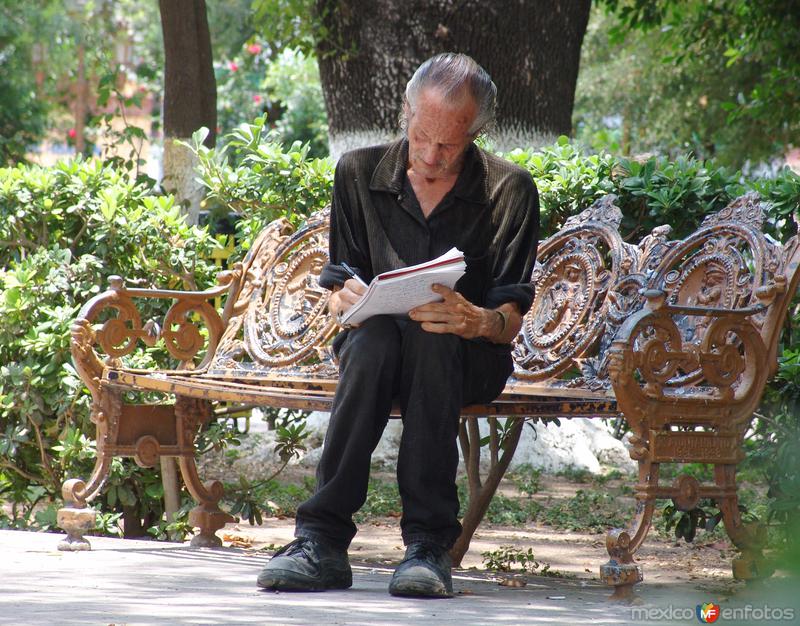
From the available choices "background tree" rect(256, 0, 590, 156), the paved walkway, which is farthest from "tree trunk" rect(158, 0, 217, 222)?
the paved walkway

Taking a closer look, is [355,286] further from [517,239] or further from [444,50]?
[444,50]

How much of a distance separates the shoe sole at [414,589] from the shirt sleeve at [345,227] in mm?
1054

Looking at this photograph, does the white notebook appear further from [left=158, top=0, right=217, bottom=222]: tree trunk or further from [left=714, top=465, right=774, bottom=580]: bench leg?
[left=158, top=0, right=217, bottom=222]: tree trunk

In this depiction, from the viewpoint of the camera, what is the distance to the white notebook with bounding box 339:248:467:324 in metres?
3.31

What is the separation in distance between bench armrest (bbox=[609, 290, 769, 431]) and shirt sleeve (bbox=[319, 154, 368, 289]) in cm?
94

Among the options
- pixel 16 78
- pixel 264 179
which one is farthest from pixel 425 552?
pixel 16 78

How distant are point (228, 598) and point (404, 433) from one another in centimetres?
69

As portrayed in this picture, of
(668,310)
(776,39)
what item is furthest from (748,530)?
(776,39)

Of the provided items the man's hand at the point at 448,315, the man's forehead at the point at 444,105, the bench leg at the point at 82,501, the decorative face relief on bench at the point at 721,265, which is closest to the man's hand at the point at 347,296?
the man's hand at the point at 448,315

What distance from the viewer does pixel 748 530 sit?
3.67 meters

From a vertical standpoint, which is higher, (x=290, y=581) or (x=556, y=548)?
(x=290, y=581)

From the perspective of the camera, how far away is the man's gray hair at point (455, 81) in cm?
366

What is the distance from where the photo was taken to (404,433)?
3424 mm

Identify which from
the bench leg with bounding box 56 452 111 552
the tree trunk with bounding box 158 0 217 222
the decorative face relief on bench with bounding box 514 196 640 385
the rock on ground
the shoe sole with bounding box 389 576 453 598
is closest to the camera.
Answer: the shoe sole with bounding box 389 576 453 598
